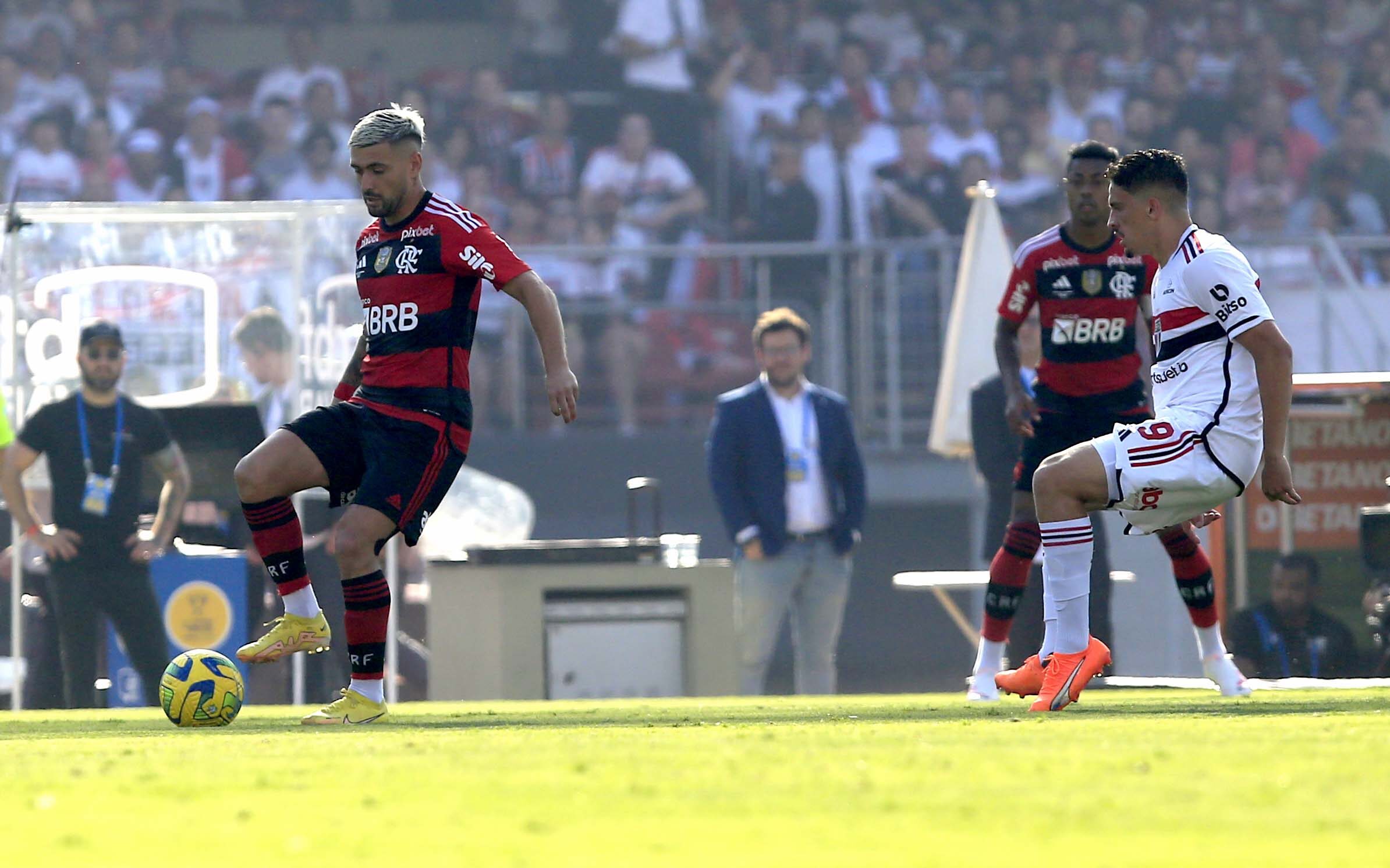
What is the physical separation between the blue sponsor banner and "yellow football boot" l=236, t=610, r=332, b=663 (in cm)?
483

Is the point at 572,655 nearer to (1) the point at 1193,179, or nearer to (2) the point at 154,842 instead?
(2) the point at 154,842

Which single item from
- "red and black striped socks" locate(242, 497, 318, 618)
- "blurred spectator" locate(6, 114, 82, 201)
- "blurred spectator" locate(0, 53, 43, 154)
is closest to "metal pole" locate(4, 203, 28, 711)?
"red and black striped socks" locate(242, 497, 318, 618)

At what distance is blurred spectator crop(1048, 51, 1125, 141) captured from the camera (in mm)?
19984

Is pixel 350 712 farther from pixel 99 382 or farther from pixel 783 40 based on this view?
pixel 783 40

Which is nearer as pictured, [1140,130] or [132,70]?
[1140,130]

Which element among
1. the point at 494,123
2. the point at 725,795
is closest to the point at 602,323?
the point at 494,123

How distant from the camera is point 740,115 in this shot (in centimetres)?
1961

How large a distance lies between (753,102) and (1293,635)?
381 inches

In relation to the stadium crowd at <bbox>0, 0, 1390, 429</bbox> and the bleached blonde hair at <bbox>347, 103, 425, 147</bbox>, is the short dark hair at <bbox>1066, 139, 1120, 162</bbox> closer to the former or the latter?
the bleached blonde hair at <bbox>347, 103, 425, 147</bbox>

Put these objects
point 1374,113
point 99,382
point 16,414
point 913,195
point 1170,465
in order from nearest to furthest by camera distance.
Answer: point 1170,465, point 99,382, point 16,414, point 913,195, point 1374,113

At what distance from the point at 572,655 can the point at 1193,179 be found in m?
10.1

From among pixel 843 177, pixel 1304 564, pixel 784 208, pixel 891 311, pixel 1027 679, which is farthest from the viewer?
pixel 843 177

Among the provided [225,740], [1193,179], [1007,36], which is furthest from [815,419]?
[1007,36]

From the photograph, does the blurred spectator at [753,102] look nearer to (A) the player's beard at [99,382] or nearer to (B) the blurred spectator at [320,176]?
(B) the blurred spectator at [320,176]
